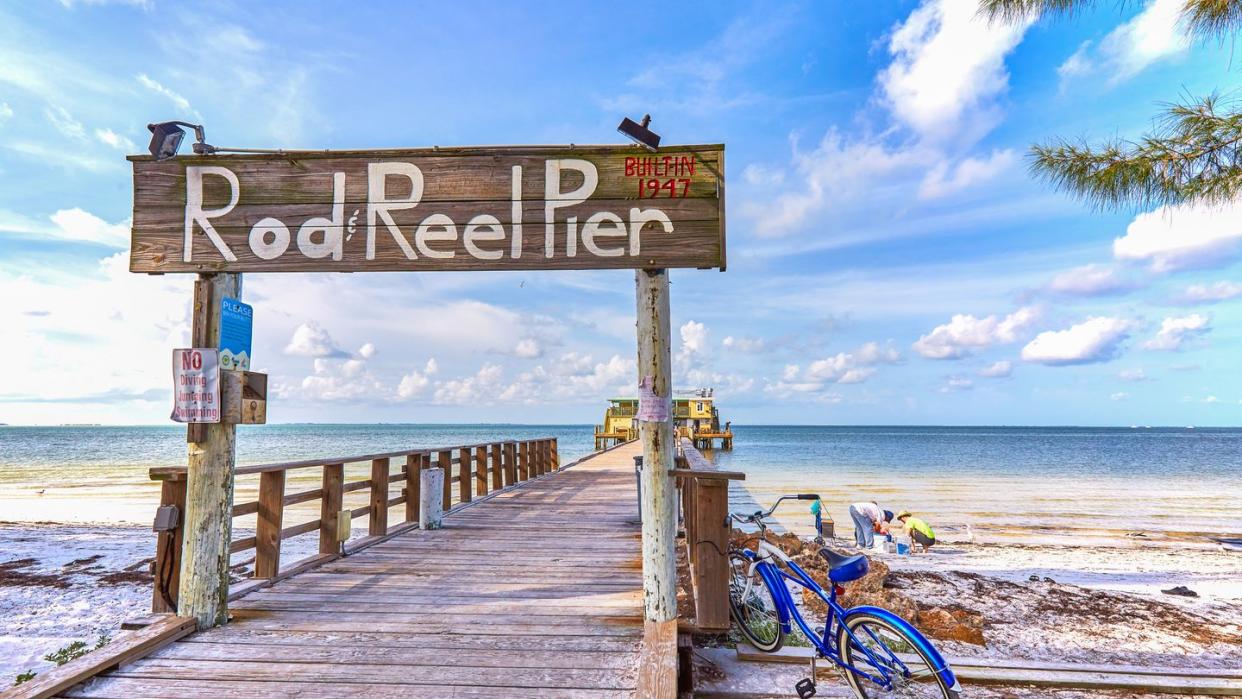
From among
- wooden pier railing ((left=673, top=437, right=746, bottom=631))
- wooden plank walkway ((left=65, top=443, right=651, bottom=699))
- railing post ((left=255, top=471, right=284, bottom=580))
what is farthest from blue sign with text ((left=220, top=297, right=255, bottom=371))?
wooden pier railing ((left=673, top=437, right=746, bottom=631))

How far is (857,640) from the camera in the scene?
125 inches

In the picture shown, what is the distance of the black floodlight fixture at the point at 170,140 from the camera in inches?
159

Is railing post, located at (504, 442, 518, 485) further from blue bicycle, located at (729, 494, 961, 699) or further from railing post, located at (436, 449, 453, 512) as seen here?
blue bicycle, located at (729, 494, 961, 699)

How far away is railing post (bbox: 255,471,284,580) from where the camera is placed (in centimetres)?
478

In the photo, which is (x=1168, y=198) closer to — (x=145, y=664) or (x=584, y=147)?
(x=584, y=147)

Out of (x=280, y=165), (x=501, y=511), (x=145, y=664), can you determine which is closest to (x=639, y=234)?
(x=280, y=165)

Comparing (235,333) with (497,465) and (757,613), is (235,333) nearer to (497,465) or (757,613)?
(757,613)

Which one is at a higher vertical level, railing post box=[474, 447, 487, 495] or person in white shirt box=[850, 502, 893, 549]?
railing post box=[474, 447, 487, 495]

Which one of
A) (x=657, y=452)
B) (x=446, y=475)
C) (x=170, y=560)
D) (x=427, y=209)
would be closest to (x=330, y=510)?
(x=170, y=560)

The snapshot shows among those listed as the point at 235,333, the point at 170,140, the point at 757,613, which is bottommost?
the point at 757,613

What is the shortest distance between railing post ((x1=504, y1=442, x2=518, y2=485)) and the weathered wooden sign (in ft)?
29.6

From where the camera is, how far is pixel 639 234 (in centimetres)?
390

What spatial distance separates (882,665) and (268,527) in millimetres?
4274

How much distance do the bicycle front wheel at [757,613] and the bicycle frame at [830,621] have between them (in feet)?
0.17
